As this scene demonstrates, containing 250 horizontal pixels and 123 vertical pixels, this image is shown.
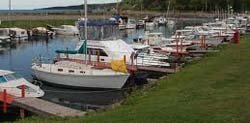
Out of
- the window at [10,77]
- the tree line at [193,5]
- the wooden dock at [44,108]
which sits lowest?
the wooden dock at [44,108]

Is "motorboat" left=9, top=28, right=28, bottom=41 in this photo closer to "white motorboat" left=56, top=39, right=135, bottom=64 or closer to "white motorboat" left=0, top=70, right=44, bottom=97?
"white motorboat" left=56, top=39, right=135, bottom=64

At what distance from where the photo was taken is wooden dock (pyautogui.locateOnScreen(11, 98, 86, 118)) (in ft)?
68.1

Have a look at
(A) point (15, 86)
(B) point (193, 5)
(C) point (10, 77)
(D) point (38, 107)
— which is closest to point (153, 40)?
(C) point (10, 77)

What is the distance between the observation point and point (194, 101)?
59.7 feet

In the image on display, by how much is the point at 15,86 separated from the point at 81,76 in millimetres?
6006

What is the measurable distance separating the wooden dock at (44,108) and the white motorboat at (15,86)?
2.61 metres

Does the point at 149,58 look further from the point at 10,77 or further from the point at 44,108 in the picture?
the point at 44,108

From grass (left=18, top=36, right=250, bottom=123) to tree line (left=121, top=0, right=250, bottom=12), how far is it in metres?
112

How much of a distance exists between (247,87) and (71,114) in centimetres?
705

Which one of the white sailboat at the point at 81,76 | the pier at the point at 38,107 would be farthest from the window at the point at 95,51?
the pier at the point at 38,107

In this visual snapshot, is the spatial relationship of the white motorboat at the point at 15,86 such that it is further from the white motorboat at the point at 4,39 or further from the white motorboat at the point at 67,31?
the white motorboat at the point at 67,31

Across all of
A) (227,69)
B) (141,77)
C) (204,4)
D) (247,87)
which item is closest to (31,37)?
(141,77)

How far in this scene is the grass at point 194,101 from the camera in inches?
605

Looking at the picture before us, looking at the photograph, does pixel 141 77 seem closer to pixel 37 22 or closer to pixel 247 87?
pixel 247 87
